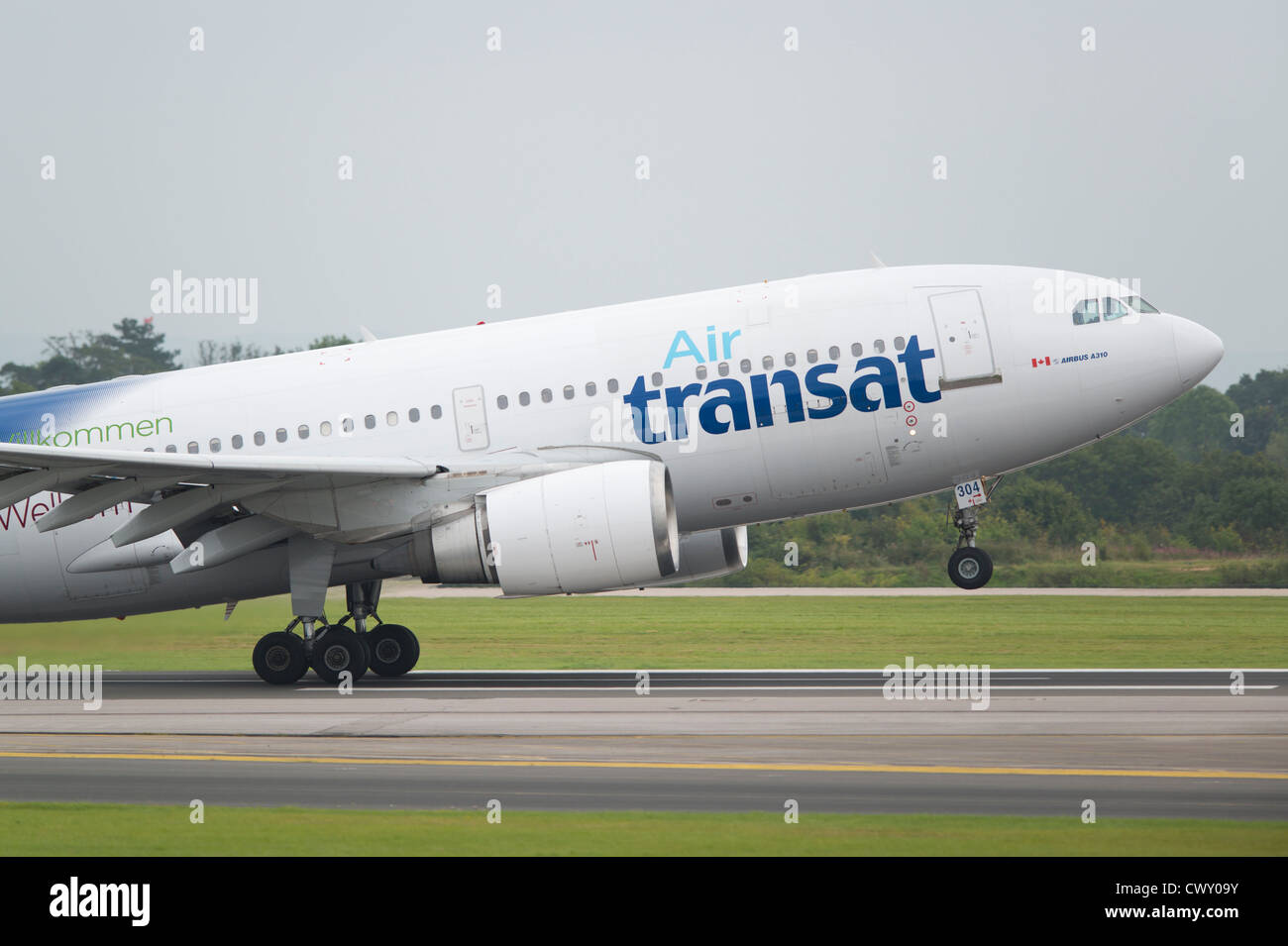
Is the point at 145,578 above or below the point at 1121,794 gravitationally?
above

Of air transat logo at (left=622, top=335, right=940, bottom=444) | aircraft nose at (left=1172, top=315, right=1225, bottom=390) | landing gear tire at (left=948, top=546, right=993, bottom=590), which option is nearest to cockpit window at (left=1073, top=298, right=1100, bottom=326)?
aircraft nose at (left=1172, top=315, right=1225, bottom=390)

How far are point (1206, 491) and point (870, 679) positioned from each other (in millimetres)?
41883

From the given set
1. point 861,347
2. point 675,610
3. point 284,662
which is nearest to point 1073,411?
point 861,347

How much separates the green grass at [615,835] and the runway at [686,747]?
45cm

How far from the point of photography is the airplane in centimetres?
2152

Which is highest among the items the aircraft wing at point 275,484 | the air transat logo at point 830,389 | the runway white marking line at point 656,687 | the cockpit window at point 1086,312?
the cockpit window at point 1086,312

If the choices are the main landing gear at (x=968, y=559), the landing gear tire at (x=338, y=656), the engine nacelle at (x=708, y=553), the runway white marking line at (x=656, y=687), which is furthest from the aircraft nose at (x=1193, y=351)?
the landing gear tire at (x=338, y=656)

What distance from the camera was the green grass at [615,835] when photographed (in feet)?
35.1

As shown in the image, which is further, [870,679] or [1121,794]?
[870,679]

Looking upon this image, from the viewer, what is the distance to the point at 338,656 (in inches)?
888

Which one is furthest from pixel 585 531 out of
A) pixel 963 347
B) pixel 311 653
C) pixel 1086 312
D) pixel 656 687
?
pixel 1086 312

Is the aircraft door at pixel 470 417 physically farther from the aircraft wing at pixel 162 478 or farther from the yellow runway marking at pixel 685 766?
the yellow runway marking at pixel 685 766

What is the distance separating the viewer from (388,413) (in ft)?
74.3
